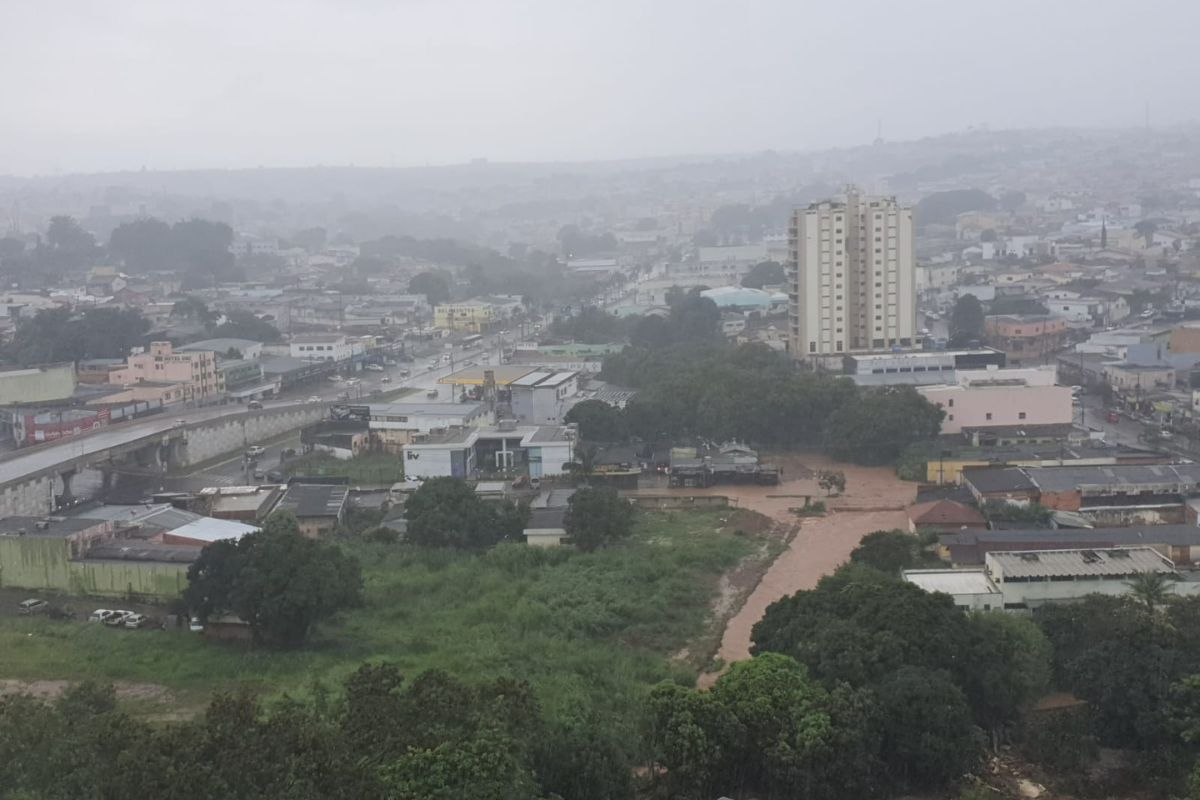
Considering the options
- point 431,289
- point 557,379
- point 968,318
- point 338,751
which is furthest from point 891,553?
point 431,289

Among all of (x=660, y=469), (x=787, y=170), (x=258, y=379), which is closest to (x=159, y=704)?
(x=660, y=469)

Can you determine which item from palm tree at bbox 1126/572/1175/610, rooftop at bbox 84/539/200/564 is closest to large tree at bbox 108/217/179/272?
rooftop at bbox 84/539/200/564

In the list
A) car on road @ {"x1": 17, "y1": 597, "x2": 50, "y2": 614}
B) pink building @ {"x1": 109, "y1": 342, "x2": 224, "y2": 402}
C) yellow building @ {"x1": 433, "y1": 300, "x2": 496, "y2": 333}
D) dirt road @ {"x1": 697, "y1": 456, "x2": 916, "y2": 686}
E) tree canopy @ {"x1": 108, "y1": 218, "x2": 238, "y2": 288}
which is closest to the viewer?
dirt road @ {"x1": 697, "y1": 456, "x2": 916, "y2": 686}

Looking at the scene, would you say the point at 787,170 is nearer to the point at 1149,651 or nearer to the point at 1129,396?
the point at 1129,396

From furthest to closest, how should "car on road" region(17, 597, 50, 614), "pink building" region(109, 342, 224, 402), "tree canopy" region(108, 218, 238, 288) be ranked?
"tree canopy" region(108, 218, 238, 288)
"pink building" region(109, 342, 224, 402)
"car on road" region(17, 597, 50, 614)

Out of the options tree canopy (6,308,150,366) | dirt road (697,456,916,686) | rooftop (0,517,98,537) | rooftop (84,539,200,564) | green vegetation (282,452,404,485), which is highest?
tree canopy (6,308,150,366)

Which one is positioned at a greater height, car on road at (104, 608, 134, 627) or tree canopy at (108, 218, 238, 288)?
tree canopy at (108, 218, 238, 288)

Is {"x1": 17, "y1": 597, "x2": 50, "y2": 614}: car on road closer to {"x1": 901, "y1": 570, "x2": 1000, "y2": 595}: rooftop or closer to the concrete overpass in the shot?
the concrete overpass

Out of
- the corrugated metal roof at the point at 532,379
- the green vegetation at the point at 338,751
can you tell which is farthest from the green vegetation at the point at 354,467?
the green vegetation at the point at 338,751
